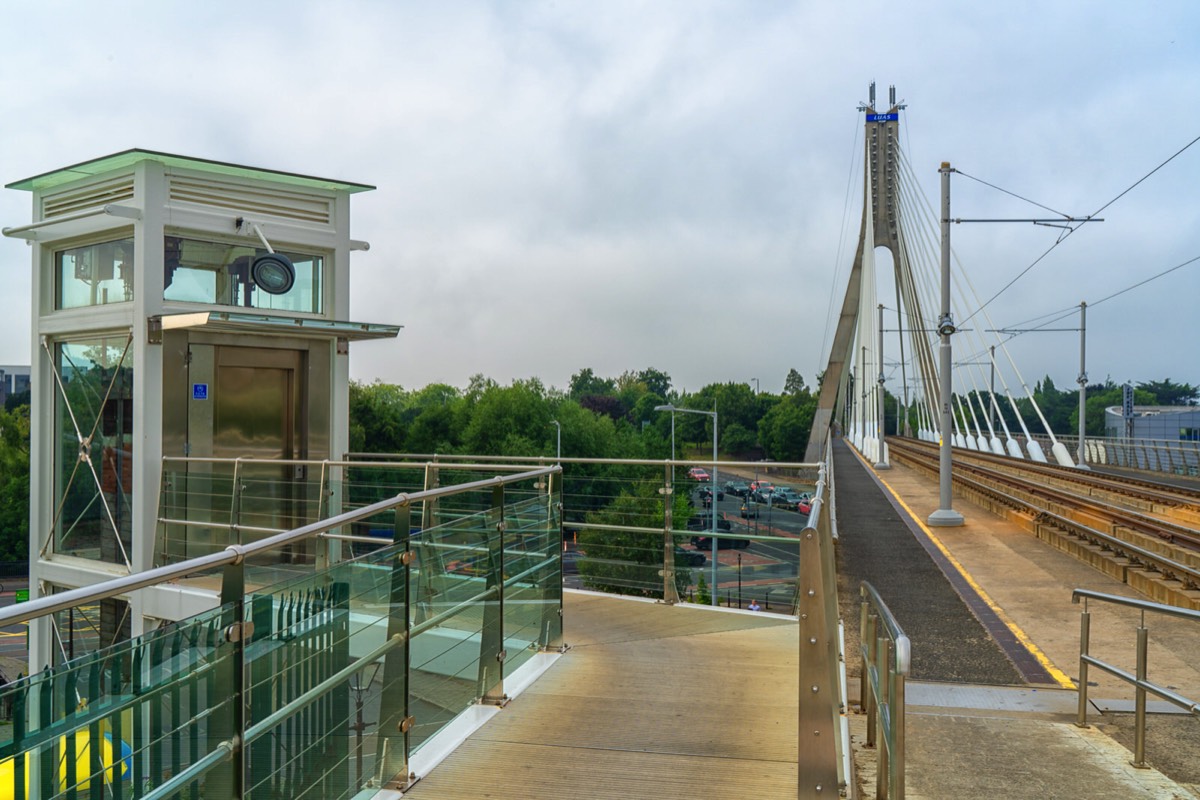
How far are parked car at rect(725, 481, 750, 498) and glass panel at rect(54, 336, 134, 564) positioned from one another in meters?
6.39

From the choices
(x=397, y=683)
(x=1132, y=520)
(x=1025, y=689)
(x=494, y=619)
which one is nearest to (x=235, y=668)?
(x=397, y=683)

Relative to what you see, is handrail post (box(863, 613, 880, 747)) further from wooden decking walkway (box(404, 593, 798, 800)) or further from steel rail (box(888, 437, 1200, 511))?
steel rail (box(888, 437, 1200, 511))

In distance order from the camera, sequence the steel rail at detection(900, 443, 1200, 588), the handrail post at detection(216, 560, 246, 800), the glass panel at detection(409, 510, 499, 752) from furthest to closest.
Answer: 1. the steel rail at detection(900, 443, 1200, 588)
2. the glass panel at detection(409, 510, 499, 752)
3. the handrail post at detection(216, 560, 246, 800)

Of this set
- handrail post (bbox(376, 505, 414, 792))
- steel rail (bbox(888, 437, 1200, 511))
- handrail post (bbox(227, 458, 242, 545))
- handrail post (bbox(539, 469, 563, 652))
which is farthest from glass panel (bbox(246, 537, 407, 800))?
steel rail (bbox(888, 437, 1200, 511))

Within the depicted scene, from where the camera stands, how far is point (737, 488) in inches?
386

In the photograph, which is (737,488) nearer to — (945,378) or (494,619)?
(494,619)

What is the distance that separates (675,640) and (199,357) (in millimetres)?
6555

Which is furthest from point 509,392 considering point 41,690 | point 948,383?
point 41,690

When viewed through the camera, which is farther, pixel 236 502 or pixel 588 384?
pixel 588 384

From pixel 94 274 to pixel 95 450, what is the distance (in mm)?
1988

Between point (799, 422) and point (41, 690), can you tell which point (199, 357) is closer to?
point (41, 690)

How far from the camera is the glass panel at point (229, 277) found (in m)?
10.9

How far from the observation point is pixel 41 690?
7.86 ft

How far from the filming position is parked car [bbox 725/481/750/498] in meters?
9.65
